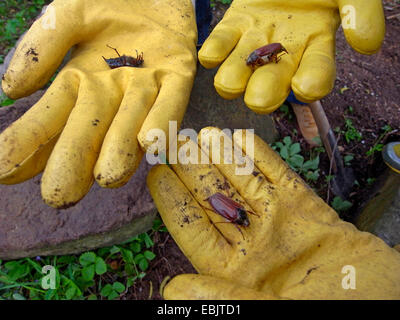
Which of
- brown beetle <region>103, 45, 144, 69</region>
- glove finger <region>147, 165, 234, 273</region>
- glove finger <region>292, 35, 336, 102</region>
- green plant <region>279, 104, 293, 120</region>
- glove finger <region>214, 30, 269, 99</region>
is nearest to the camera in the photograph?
glove finger <region>147, 165, 234, 273</region>

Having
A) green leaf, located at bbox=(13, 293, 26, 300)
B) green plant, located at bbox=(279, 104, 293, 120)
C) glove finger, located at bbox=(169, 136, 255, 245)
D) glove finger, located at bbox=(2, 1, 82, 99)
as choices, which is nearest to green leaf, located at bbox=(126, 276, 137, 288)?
green leaf, located at bbox=(13, 293, 26, 300)

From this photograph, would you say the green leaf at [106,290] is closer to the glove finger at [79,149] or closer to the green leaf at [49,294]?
the green leaf at [49,294]

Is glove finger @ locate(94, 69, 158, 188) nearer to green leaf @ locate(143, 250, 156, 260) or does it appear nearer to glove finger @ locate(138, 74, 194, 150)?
glove finger @ locate(138, 74, 194, 150)

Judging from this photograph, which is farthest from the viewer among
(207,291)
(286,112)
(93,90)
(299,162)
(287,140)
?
(286,112)

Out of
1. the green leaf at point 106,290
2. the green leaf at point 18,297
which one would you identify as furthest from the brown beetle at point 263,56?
the green leaf at point 18,297

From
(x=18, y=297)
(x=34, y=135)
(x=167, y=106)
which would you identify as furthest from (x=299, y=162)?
(x=18, y=297)

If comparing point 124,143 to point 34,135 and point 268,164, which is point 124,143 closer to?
point 34,135
